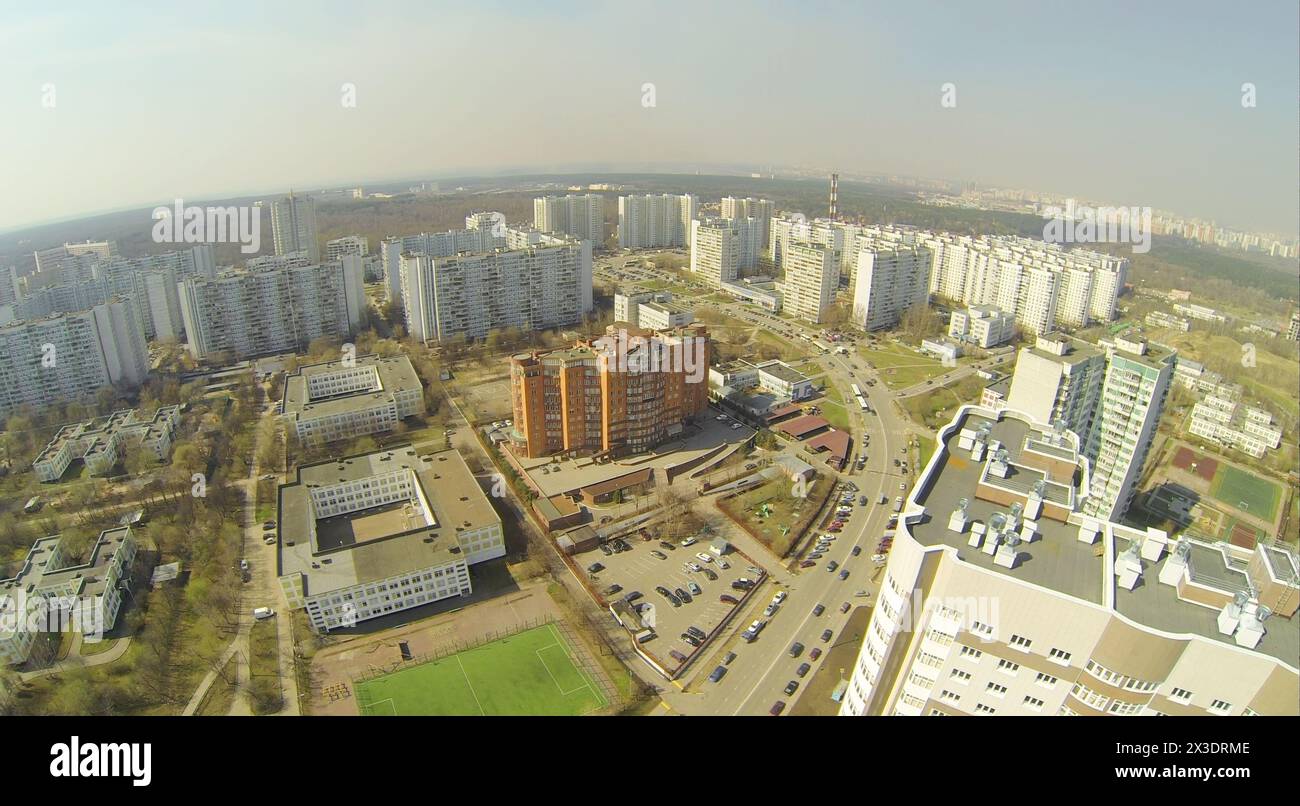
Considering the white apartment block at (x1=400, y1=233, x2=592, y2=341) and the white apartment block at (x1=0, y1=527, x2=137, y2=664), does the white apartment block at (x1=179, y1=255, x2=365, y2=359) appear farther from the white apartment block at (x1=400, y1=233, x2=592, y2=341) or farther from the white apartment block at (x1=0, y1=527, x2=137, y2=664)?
the white apartment block at (x1=0, y1=527, x2=137, y2=664)

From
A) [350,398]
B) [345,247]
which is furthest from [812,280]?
[345,247]

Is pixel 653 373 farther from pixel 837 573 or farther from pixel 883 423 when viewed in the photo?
pixel 883 423

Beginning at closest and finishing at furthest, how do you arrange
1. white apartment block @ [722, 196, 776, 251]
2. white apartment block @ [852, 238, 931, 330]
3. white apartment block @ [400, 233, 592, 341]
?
white apartment block @ [400, 233, 592, 341], white apartment block @ [852, 238, 931, 330], white apartment block @ [722, 196, 776, 251]

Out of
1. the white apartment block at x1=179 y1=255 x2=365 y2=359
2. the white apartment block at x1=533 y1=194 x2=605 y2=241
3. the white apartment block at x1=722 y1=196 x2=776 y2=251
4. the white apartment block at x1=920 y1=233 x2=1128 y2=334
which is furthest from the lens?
the white apartment block at x1=722 y1=196 x2=776 y2=251

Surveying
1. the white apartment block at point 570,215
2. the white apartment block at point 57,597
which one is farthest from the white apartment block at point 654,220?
the white apartment block at point 57,597

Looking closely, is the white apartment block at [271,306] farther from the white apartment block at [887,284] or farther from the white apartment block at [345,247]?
the white apartment block at [887,284]

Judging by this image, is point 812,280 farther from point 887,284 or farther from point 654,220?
point 654,220

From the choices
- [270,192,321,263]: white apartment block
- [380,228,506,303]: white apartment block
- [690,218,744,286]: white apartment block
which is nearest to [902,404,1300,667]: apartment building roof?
[380,228,506,303]: white apartment block
